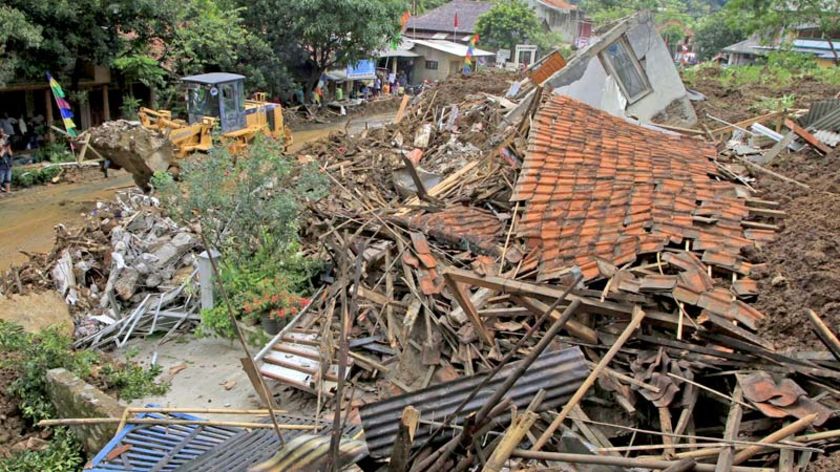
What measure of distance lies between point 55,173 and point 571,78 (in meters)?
15.4

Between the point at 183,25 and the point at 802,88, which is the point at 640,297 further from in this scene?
the point at 183,25

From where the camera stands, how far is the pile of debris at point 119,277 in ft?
32.4

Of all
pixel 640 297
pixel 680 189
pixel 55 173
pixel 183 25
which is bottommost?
pixel 55 173

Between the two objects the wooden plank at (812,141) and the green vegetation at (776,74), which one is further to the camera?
the green vegetation at (776,74)

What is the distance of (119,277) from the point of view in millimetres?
10594

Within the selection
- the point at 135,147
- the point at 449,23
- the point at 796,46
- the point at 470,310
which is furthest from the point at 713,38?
the point at 470,310

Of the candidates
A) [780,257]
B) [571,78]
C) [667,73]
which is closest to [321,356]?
[780,257]

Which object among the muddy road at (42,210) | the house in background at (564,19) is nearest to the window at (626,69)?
the muddy road at (42,210)

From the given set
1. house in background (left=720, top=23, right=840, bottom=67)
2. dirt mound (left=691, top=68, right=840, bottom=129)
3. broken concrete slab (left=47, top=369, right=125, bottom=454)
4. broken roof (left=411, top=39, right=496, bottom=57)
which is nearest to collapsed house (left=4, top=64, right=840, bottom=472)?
broken concrete slab (left=47, top=369, right=125, bottom=454)

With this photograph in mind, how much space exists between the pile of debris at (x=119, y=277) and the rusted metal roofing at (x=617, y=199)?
231 inches

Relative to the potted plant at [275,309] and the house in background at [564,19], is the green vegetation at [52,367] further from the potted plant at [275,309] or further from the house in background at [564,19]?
the house in background at [564,19]

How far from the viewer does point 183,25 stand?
78.5ft

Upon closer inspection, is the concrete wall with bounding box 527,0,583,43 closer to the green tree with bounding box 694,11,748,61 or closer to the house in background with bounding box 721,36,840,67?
the green tree with bounding box 694,11,748,61

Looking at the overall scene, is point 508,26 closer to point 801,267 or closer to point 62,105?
point 62,105
